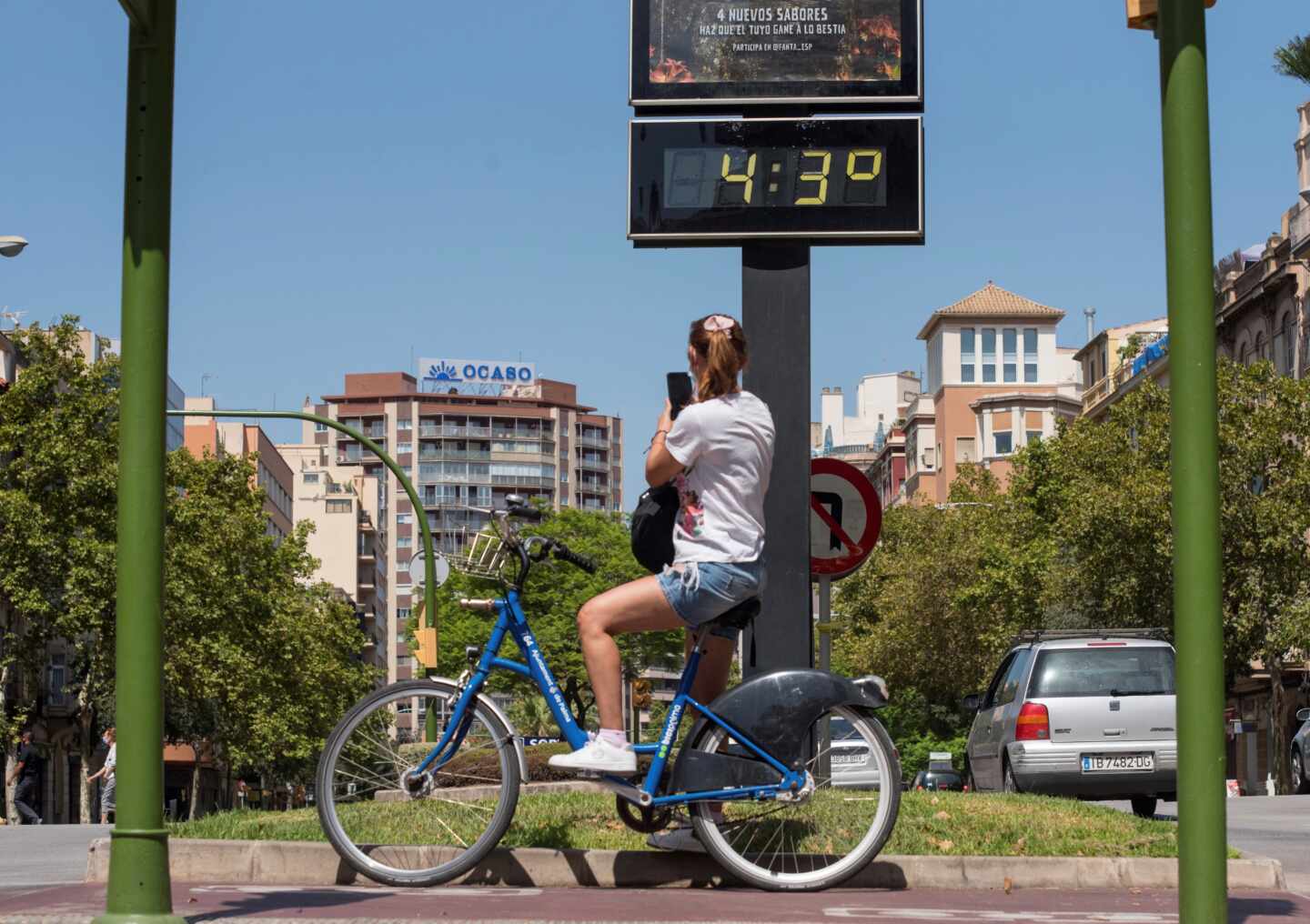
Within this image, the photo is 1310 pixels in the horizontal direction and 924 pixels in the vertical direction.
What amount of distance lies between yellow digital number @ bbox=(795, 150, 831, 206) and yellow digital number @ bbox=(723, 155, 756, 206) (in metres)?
0.24

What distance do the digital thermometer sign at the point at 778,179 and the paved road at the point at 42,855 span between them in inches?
172

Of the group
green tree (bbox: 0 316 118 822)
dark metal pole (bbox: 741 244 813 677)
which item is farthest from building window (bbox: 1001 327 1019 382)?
dark metal pole (bbox: 741 244 813 677)

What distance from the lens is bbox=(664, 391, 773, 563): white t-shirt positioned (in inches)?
312

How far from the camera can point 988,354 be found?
466 ft

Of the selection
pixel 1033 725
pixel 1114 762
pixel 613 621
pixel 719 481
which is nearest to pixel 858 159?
pixel 719 481

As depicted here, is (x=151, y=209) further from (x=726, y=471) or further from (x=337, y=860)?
(x=337, y=860)

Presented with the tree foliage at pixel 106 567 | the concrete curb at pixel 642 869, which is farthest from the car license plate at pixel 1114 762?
the tree foliage at pixel 106 567

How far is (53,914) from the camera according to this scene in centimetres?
670

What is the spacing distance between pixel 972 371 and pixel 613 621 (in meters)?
135

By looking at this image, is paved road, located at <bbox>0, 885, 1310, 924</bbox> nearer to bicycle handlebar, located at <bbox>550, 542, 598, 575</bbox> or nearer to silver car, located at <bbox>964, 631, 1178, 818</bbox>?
bicycle handlebar, located at <bbox>550, 542, 598, 575</bbox>

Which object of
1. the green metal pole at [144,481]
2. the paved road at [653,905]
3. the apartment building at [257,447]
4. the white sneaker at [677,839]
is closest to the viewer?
the green metal pole at [144,481]

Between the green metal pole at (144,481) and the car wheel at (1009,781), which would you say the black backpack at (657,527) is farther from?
the car wheel at (1009,781)

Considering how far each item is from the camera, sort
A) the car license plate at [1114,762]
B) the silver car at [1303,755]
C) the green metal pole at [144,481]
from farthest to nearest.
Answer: the silver car at [1303,755] < the car license plate at [1114,762] < the green metal pole at [144,481]

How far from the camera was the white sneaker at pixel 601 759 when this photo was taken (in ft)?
25.8
